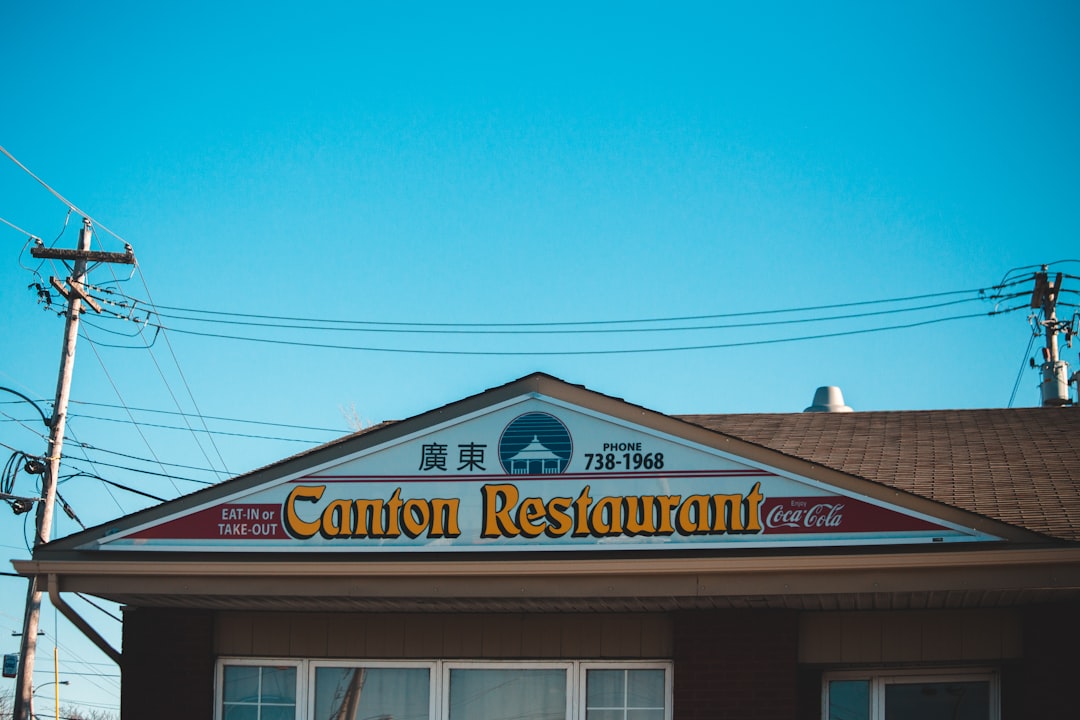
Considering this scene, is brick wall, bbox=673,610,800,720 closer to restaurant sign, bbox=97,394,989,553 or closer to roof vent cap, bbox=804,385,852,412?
restaurant sign, bbox=97,394,989,553

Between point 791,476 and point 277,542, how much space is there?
14.1 ft

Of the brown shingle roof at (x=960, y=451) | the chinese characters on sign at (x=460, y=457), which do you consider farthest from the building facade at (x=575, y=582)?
the brown shingle roof at (x=960, y=451)

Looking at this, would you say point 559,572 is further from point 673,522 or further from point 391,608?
point 391,608

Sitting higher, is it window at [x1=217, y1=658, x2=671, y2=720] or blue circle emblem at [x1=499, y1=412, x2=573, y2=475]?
blue circle emblem at [x1=499, y1=412, x2=573, y2=475]

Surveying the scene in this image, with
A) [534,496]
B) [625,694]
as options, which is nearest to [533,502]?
[534,496]

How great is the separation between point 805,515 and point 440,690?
3.56 metres

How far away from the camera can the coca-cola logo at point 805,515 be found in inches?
417

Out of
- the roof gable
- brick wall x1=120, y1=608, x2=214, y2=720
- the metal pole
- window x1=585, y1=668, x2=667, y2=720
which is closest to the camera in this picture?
the roof gable

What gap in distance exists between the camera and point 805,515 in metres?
10.6

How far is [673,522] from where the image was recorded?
10.8m

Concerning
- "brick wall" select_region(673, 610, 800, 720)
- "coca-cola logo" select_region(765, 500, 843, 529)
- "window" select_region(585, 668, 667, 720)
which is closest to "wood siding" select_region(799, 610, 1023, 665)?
"brick wall" select_region(673, 610, 800, 720)

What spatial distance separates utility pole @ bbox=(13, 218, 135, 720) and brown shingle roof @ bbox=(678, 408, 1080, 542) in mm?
12362

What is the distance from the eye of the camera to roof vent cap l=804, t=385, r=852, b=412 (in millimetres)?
19408

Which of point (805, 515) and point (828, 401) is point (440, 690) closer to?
point (805, 515)
